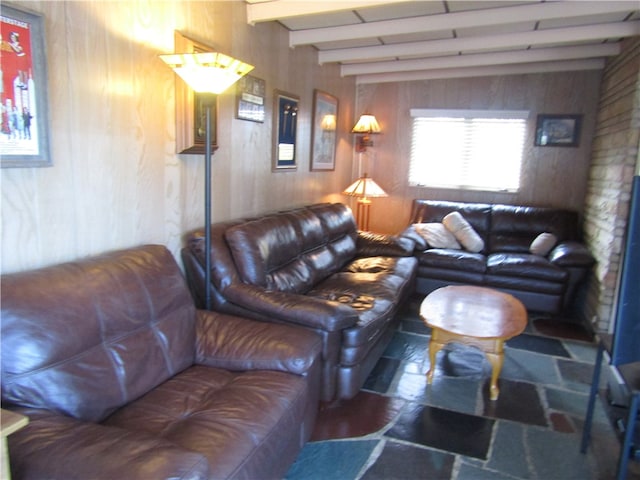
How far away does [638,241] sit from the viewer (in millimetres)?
1630

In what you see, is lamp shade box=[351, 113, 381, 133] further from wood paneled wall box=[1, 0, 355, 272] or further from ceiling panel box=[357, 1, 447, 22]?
wood paneled wall box=[1, 0, 355, 272]

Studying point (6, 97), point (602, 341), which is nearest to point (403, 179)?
point (602, 341)

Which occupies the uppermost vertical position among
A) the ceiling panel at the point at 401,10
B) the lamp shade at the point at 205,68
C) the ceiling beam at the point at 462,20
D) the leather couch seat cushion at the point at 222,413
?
the ceiling panel at the point at 401,10

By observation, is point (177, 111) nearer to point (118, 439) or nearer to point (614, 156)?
point (118, 439)

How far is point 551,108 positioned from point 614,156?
4.46 feet

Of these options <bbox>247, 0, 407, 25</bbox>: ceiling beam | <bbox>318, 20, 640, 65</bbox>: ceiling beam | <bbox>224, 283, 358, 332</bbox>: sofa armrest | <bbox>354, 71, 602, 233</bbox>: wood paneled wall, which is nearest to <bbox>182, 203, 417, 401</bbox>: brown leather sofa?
<bbox>224, 283, 358, 332</bbox>: sofa armrest

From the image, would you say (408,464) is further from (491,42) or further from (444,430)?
(491,42)

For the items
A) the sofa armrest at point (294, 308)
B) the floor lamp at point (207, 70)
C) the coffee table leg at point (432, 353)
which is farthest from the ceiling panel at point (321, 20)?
the coffee table leg at point (432, 353)

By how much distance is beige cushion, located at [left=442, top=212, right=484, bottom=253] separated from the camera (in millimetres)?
4516

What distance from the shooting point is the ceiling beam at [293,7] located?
8.82 feet

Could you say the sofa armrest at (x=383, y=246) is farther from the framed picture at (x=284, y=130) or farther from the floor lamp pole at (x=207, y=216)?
the floor lamp pole at (x=207, y=216)

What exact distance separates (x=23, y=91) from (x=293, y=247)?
1.88 m

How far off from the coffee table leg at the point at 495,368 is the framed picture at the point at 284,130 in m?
2.14

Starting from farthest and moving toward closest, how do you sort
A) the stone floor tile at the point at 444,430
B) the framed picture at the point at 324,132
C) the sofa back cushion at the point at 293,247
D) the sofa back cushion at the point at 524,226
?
1. the sofa back cushion at the point at 524,226
2. the framed picture at the point at 324,132
3. the sofa back cushion at the point at 293,247
4. the stone floor tile at the point at 444,430
